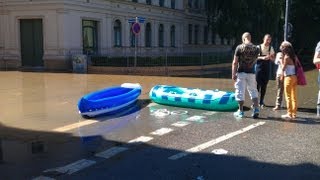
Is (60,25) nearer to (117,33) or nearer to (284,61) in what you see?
(117,33)

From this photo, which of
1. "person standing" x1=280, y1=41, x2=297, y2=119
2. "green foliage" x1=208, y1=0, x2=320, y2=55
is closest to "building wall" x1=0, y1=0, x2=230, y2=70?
"green foliage" x1=208, y1=0, x2=320, y2=55

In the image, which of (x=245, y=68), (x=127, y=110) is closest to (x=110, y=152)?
(x=245, y=68)

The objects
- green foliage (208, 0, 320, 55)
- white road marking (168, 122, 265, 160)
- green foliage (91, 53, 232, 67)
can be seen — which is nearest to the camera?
white road marking (168, 122, 265, 160)

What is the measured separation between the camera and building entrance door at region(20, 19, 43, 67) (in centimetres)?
3094

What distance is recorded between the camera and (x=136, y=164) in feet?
24.2

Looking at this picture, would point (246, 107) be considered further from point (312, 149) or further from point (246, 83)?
point (312, 149)

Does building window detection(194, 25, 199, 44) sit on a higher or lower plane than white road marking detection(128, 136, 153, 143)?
higher

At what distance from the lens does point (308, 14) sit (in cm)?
4366

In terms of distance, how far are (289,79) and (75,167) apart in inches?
227

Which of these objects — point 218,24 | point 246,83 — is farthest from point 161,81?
point 218,24

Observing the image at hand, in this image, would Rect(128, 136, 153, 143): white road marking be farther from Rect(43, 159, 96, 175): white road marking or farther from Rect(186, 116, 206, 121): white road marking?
Rect(186, 116, 206, 121): white road marking

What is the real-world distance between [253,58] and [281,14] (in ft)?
96.4

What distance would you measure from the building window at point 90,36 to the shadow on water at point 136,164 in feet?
78.1

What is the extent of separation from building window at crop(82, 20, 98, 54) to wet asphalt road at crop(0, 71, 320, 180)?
19.1 m
